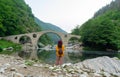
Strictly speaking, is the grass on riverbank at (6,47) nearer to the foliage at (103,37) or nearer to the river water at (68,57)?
the river water at (68,57)

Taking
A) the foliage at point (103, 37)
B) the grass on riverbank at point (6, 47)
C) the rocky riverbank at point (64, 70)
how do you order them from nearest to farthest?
the rocky riverbank at point (64, 70), the grass on riverbank at point (6, 47), the foliage at point (103, 37)

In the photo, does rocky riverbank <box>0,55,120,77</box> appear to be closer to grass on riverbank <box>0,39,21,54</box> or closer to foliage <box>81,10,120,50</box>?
grass on riverbank <box>0,39,21,54</box>

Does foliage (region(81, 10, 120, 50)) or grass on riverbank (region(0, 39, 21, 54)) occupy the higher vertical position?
foliage (region(81, 10, 120, 50))

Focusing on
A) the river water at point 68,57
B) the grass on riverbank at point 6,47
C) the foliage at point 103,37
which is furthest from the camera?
the foliage at point 103,37

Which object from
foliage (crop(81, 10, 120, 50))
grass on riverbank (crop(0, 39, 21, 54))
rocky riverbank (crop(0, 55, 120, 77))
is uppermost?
foliage (crop(81, 10, 120, 50))

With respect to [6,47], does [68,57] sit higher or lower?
lower

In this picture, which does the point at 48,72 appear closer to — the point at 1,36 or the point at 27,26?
the point at 1,36

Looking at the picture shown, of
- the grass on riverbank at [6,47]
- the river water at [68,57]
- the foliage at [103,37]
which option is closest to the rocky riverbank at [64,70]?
the river water at [68,57]

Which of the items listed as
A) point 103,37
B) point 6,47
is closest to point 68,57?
point 6,47

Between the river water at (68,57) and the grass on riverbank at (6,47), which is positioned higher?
the grass on riverbank at (6,47)

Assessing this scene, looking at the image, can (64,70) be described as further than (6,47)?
No

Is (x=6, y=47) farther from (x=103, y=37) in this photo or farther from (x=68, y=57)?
(x=103, y=37)

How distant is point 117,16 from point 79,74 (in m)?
166

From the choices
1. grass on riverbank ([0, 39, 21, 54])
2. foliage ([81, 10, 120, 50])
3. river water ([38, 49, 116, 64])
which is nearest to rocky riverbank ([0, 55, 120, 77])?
river water ([38, 49, 116, 64])
